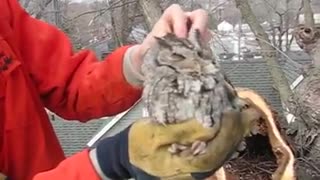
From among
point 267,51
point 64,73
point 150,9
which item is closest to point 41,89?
point 64,73

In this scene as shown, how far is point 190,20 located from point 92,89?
26 centimetres

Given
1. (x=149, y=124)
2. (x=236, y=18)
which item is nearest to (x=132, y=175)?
(x=149, y=124)

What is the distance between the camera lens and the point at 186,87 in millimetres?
681

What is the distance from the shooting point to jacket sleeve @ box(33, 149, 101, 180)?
0.74m

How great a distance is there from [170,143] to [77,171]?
0.12 meters

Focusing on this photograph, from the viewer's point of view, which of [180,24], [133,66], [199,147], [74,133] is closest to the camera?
[199,147]

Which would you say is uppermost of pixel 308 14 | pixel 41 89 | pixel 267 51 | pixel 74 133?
pixel 41 89

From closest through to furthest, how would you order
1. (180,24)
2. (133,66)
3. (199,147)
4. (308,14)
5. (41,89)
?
(199,147) → (180,24) → (133,66) → (41,89) → (308,14)

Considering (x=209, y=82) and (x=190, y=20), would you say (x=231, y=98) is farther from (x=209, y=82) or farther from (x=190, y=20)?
(x=190, y=20)

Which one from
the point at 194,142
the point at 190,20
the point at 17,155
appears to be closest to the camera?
the point at 194,142

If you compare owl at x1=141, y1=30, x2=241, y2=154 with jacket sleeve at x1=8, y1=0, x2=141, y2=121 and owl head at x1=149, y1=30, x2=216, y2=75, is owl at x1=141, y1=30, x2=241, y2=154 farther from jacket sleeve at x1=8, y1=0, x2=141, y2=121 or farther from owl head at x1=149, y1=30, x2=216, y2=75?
jacket sleeve at x1=8, y1=0, x2=141, y2=121

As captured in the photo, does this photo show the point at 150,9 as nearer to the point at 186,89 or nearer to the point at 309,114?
the point at 309,114

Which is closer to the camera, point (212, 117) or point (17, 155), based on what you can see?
point (212, 117)

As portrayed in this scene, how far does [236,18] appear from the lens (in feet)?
9.73
